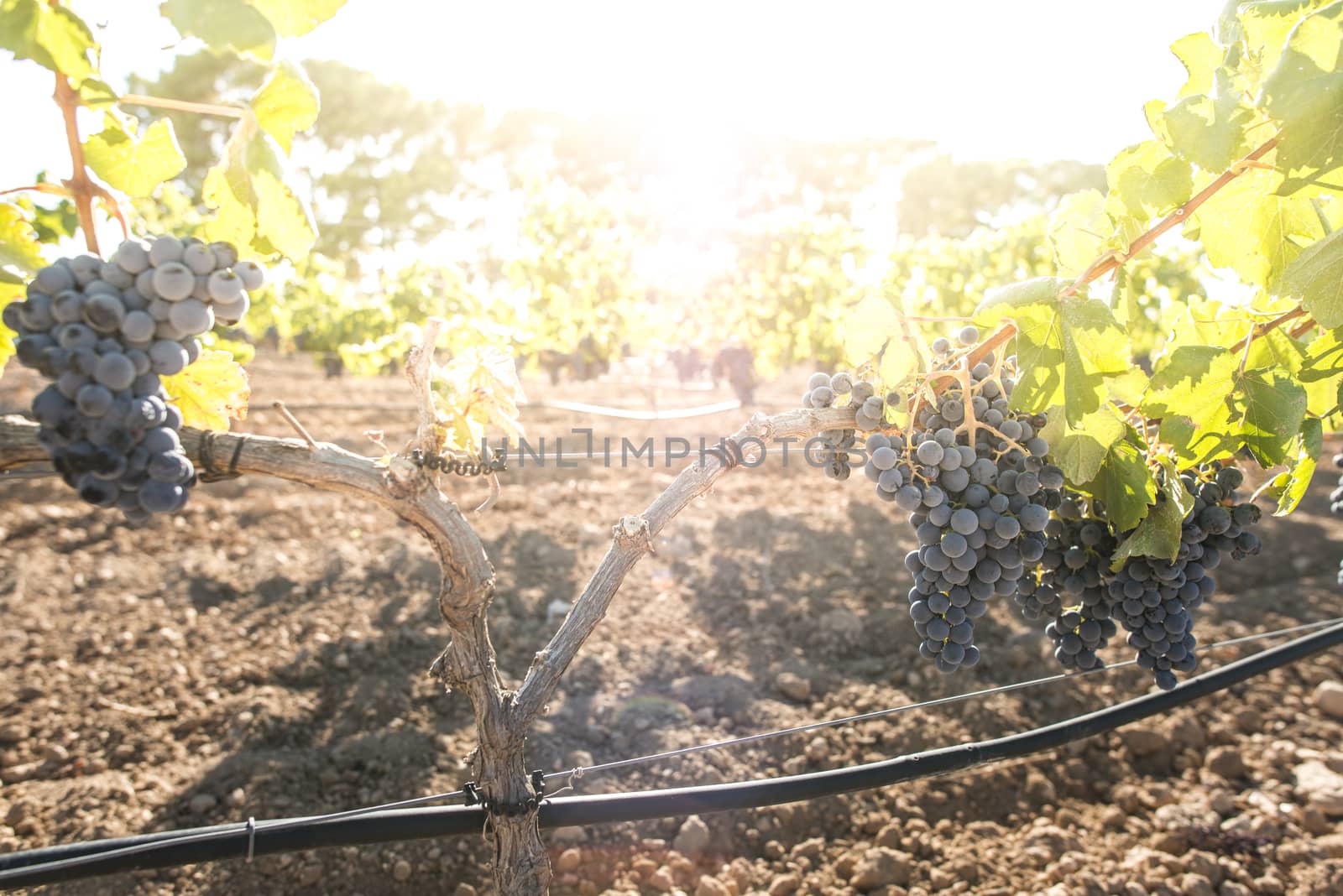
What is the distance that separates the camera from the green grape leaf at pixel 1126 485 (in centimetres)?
146

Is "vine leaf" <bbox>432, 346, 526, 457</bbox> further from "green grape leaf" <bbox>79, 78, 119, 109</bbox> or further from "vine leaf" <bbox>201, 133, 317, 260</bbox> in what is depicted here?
"green grape leaf" <bbox>79, 78, 119, 109</bbox>

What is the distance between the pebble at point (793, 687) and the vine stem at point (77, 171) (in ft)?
9.22

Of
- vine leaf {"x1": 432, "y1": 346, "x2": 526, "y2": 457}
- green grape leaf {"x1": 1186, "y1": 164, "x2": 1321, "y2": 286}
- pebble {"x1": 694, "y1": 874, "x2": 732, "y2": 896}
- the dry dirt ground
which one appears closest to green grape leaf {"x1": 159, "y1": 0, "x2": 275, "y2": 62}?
vine leaf {"x1": 432, "y1": 346, "x2": 526, "y2": 457}

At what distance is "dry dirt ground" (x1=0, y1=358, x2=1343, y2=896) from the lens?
2.39 metres

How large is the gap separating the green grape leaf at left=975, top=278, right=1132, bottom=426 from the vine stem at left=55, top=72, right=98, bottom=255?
145 centimetres

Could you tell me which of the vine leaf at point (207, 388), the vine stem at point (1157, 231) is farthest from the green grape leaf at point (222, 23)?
the vine stem at point (1157, 231)

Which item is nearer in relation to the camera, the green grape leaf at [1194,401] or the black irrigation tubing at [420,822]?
the black irrigation tubing at [420,822]

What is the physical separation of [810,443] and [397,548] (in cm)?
Answer: 346

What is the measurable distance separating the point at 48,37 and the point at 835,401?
4.68 feet

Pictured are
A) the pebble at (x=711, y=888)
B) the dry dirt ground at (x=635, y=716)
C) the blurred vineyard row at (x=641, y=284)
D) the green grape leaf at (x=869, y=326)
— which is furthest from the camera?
the blurred vineyard row at (x=641, y=284)

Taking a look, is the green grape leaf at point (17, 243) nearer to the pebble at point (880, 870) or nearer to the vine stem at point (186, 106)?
the vine stem at point (186, 106)

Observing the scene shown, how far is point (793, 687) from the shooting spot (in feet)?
10.9

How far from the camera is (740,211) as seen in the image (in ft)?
105

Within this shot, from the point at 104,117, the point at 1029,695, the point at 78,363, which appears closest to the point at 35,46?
the point at 104,117
